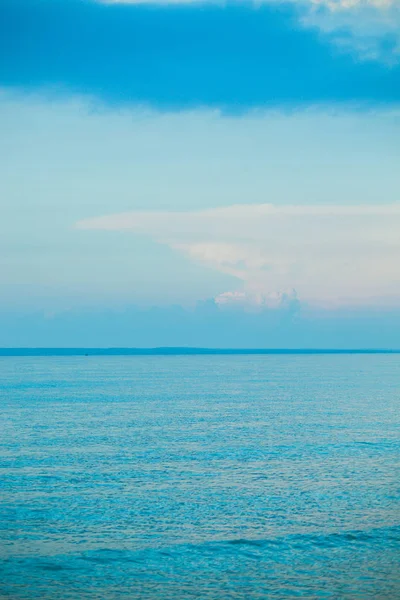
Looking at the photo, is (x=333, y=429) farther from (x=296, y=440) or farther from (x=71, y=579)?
(x=71, y=579)

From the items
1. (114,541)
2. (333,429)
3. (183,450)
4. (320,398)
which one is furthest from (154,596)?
(320,398)

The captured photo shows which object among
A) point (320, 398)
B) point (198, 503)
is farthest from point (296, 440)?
point (320, 398)

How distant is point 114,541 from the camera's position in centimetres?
3000

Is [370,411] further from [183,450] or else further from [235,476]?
[235,476]

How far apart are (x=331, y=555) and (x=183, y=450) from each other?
25.9 m

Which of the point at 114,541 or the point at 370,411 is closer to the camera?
the point at 114,541

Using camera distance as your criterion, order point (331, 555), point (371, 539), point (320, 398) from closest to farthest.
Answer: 1. point (331, 555)
2. point (371, 539)
3. point (320, 398)

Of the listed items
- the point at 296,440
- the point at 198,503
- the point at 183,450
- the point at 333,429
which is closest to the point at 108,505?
the point at 198,503

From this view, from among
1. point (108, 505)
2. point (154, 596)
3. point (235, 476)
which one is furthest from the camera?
point (235, 476)

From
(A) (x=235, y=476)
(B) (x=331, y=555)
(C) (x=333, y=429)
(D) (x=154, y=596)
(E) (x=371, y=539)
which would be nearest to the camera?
(D) (x=154, y=596)

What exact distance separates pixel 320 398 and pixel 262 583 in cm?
8939

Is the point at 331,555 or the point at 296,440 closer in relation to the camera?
the point at 331,555

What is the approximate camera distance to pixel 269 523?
108 feet

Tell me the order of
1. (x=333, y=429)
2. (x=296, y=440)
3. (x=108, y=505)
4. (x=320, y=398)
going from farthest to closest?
(x=320, y=398) → (x=333, y=429) → (x=296, y=440) → (x=108, y=505)
